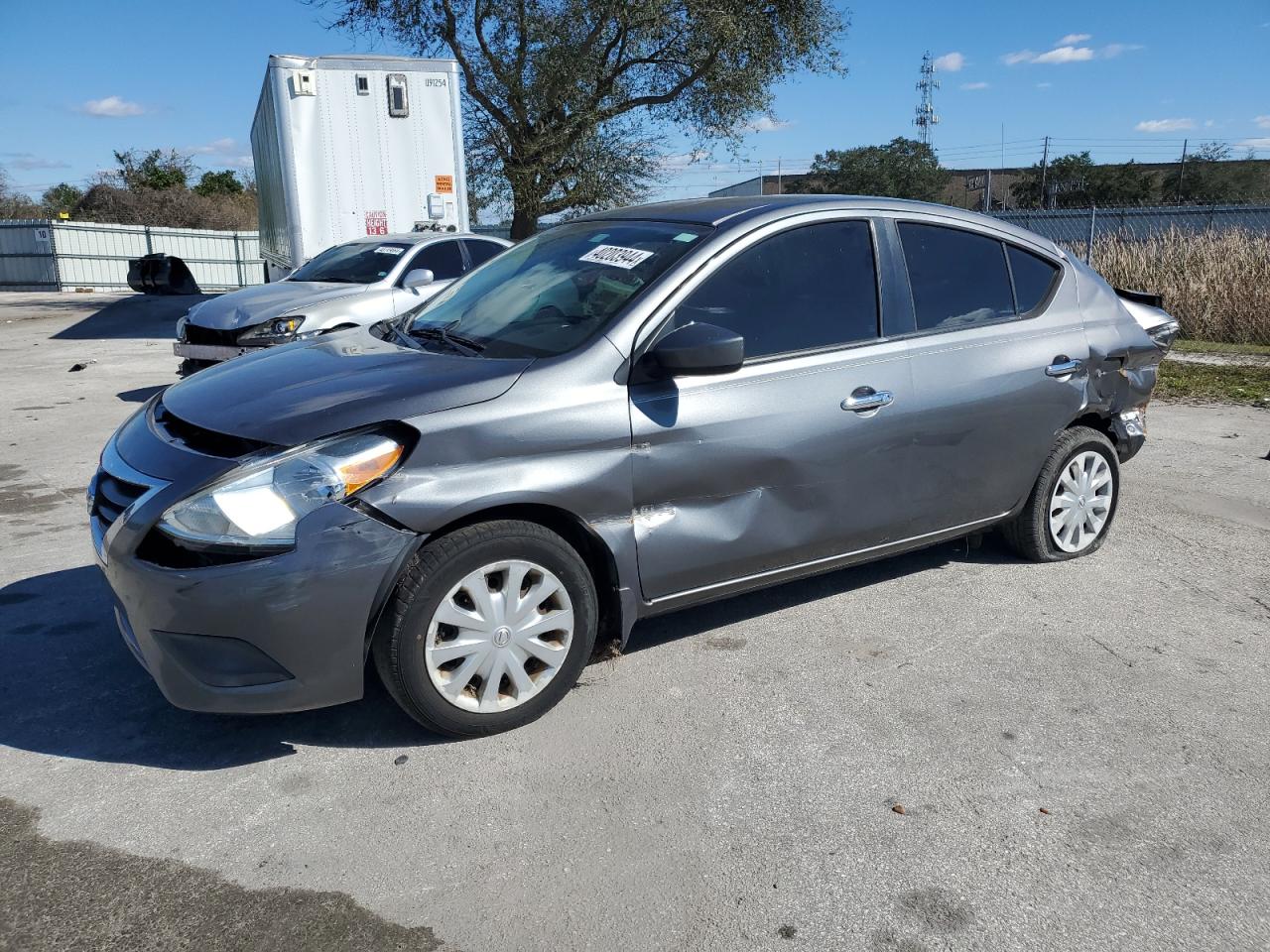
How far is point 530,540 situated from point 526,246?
1868mm

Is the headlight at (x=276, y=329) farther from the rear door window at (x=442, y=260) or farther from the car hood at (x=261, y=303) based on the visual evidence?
the rear door window at (x=442, y=260)

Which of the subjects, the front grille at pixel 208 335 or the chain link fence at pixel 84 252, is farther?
the chain link fence at pixel 84 252

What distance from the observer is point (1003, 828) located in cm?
294

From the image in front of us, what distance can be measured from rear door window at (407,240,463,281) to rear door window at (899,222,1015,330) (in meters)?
6.34

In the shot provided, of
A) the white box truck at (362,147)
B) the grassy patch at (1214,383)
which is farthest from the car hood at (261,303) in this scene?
the grassy patch at (1214,383)

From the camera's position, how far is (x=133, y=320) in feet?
66.7

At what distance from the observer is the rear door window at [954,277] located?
4.40 m

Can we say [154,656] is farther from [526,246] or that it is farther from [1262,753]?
[1262,753]

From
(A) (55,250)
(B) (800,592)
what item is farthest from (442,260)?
(A) (55,250)

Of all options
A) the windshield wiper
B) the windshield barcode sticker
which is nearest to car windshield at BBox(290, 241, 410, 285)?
the windshield wiper

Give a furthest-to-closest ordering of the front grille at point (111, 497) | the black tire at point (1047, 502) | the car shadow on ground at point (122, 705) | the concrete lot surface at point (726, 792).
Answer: the black tire at point (1047, 502) → the car shadow on ground at point (122, 705) → the front grille at point (111, 497) → the concrete lot surface at point (726, 792)

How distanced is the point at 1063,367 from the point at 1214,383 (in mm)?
7030

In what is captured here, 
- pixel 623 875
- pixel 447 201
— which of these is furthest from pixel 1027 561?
pixel 447 201

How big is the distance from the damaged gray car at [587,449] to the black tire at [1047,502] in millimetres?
15
